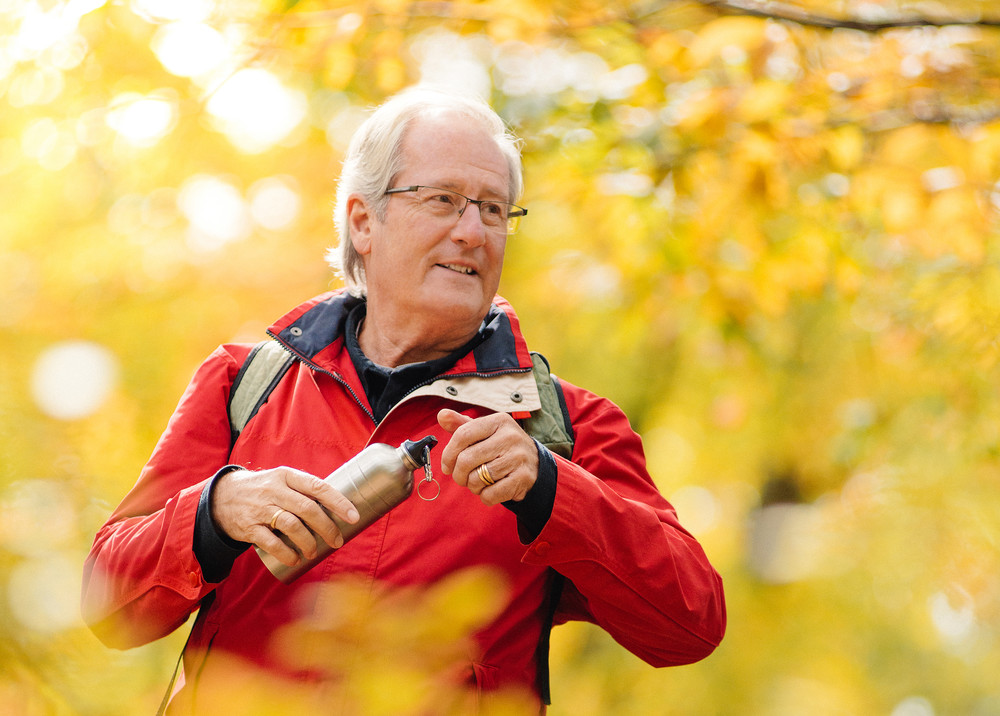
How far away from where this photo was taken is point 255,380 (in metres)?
2.33

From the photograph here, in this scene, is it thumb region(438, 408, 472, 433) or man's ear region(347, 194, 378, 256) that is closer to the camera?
thumb region(438, 408, 472, 433)

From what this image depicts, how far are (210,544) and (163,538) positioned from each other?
138 millimetres

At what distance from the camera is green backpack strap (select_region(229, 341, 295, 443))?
227 cm

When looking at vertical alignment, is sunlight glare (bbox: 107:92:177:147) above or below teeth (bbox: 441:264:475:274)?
below

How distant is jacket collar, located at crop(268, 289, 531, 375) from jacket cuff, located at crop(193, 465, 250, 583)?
19.7 inches

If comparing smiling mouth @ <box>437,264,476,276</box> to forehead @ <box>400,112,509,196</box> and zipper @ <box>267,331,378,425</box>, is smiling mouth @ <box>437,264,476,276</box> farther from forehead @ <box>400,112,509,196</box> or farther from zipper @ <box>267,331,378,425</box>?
zipper @ <box>267,331,378,425</box>

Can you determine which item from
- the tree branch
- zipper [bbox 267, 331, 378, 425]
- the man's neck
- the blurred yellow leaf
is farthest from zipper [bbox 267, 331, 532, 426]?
the blurred yellow leaf

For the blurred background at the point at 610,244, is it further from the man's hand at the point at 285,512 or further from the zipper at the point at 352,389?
the zipper at the point at 352,389

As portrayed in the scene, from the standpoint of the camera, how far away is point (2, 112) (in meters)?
3.98

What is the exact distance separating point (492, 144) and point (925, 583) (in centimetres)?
397

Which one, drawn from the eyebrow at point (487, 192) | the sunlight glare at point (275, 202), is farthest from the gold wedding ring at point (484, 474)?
the sunlight glare at point (275, 202)

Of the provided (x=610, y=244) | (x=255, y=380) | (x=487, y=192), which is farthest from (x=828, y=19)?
(x=610, y=244)

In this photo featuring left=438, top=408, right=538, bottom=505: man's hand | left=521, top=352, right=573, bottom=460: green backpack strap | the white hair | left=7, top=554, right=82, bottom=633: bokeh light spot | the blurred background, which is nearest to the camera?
left=7, top=554, right=82, bottom=633: bokeh light spot

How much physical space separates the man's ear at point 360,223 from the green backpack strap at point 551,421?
632 millimetres
